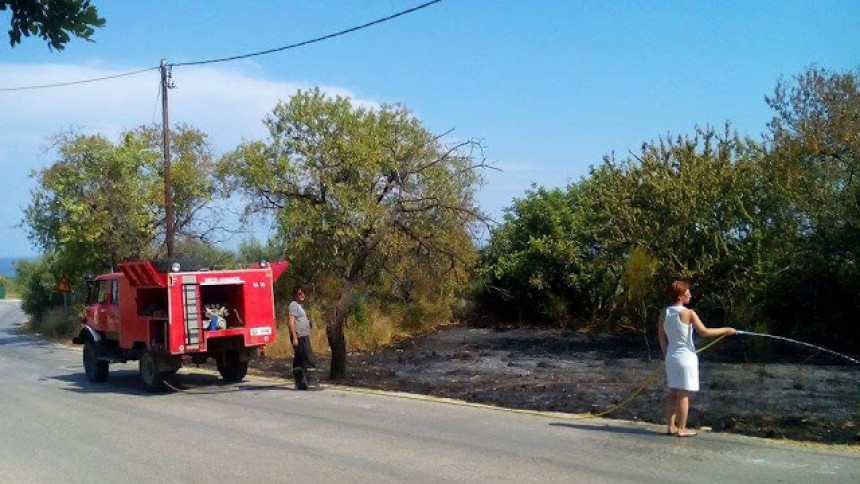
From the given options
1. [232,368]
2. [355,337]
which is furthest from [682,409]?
[355,337]

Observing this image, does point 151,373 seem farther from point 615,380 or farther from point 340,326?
point 615,380

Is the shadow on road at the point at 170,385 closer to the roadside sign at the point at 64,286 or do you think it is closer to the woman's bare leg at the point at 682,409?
the woman's bare leg at the point at 682,409

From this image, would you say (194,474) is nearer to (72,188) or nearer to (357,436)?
(357,436)

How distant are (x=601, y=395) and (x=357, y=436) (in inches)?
182

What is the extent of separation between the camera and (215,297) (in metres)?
17.9

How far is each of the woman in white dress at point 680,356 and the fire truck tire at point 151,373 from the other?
10.6 m

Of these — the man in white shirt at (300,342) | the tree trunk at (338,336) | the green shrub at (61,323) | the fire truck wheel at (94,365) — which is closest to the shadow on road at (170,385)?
the fire truck wheel at (94,365)

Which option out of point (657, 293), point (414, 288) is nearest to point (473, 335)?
point (414, 288)

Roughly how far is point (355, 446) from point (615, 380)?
6866 mm

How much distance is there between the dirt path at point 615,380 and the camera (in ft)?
38.2

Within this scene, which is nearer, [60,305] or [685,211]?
[685,211]

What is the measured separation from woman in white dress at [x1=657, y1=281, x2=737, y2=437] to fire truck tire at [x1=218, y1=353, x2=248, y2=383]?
34.6 ft

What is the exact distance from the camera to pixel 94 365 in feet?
64.1

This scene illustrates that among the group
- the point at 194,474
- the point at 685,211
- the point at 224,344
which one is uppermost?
the point at 685,211
